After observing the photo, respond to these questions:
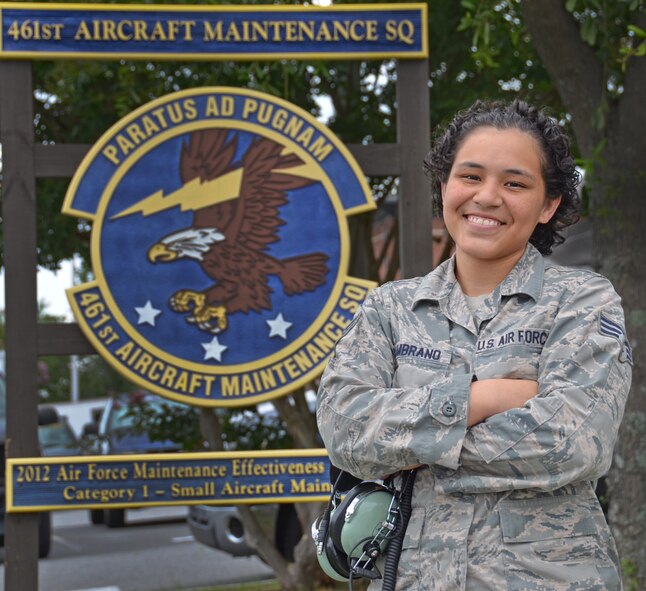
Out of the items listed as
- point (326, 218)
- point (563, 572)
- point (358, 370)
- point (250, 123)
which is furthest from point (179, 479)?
point (563, 572)

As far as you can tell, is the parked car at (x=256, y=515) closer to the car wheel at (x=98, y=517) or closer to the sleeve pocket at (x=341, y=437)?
the sleeve pocket at (x=341, y=437)

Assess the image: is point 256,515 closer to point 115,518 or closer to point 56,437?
point 115,518

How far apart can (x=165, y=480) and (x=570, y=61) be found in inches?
113

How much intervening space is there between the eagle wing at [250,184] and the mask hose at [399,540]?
2873 mm

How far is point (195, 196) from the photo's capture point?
4.86 metres

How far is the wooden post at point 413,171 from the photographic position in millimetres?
4883

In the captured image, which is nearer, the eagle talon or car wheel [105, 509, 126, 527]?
the eagle talon

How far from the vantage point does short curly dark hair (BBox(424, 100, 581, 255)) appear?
2.29 metres

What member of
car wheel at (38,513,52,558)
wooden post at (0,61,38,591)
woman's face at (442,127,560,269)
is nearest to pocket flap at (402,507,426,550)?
woman's face at (442,127,560,269)

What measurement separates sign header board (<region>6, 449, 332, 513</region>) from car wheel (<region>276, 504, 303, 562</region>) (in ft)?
8.84

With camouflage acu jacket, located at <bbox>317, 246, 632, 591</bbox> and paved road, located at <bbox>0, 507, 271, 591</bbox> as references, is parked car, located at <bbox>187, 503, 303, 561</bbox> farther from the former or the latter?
camouflage acu jacket, located at <bbox>317, 246, 632, 591</bbox>

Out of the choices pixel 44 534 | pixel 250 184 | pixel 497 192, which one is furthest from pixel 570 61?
pixel 44 534

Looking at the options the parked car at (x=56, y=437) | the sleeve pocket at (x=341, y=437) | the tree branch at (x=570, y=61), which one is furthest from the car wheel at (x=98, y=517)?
the sleeve pocket at (x=341, y=437)

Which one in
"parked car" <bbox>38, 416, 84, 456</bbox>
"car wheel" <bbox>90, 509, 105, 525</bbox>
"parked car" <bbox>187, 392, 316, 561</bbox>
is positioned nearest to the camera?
"parked car" <bbox>187, 392, 316, 561</bbox>
